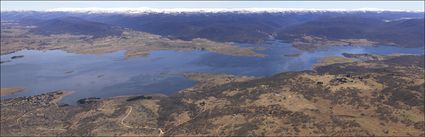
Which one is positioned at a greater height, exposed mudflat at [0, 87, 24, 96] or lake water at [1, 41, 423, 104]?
lake water at [1, 41, 423, 104]

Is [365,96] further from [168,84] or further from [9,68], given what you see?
[9,68]

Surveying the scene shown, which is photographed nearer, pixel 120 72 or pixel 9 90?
pixel 9 90

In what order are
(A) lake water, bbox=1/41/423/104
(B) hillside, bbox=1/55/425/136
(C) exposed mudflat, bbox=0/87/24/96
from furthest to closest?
(A) lake water, bbox=1/41/423/104, (C) exposed mudflat, bbox=0/87/24/96, (B) hillside, bbox=1/55/425/136

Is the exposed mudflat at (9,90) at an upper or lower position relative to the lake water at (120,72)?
lower

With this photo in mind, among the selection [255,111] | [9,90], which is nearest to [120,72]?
[9,90]

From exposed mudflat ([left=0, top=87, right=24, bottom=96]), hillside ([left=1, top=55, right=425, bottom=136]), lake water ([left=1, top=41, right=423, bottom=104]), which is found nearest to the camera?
hillside ([left=1, top=55, right=425, bottom=136])

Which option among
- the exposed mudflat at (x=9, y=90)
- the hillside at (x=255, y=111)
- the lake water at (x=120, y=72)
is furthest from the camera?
the lake water at (x=120, y=72)

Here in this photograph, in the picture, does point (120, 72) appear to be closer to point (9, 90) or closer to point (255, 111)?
point (9, 90)

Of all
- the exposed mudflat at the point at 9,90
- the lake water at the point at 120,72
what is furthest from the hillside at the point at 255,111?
the exposed mudflat at the point at 9,90

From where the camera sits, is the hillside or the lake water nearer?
the hillside

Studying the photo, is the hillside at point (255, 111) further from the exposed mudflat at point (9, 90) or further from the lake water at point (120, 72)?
the exposed mudflat at point (9, 90)

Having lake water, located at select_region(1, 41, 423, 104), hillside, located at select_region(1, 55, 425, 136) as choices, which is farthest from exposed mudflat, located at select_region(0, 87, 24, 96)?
hillside, located at select_region(1, 55, 425, 136)

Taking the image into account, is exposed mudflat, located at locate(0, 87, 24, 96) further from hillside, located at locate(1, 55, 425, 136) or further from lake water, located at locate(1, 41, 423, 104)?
hillside, located at locate(1, 55, 425, 136)
